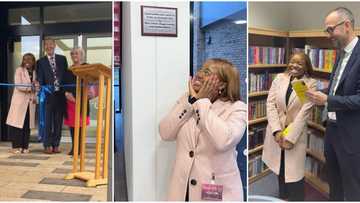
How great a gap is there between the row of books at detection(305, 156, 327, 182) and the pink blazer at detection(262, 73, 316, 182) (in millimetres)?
25

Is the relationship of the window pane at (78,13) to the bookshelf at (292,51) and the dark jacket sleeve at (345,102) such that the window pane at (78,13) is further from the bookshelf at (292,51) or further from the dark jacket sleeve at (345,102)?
the dark jacket sleeve at (345,102)

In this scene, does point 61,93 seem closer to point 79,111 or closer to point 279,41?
point 79,111

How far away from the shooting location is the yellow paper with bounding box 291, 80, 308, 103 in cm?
167

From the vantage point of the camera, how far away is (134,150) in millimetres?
1748

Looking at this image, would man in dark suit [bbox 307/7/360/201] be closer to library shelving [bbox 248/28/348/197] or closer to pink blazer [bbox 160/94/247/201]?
library shelving [bbox 248/28/348/197]

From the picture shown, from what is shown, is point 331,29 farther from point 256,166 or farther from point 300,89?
point 256,166

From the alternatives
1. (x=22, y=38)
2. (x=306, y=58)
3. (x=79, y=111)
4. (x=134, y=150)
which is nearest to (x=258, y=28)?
(x=306, y=58)

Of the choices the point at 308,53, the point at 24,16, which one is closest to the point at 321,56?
the point at 308,53

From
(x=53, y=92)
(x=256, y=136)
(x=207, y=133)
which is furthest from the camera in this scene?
(x=53, y=92)

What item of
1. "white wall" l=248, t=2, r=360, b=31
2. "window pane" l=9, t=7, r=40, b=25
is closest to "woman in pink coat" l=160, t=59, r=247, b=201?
"white wall" l=248, t=2, r=360, b=31

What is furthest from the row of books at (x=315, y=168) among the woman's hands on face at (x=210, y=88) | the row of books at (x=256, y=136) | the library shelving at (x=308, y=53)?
the woman's hands on face at (x=210, y=88)

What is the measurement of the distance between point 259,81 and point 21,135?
1386 millimetres

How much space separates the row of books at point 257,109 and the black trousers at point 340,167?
13.5 inches

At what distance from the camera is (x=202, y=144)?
158 cm
